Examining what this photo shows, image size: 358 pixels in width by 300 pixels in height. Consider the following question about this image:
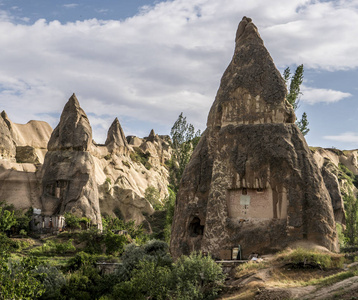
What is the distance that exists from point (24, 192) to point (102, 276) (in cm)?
2330

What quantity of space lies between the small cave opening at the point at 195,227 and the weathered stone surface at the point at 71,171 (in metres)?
19.9

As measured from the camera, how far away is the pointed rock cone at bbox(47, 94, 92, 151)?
4847cm

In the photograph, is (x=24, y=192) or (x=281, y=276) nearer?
(x=281, y=276)

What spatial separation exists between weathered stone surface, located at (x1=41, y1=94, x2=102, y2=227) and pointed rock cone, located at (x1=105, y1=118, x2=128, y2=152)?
694 inches

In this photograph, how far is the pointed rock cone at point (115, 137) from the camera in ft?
223

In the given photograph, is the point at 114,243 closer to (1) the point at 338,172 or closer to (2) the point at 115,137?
(1) the point at 338,172

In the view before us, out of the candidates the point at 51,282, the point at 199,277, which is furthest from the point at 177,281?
the point at 51,282

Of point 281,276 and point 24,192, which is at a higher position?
point 24,192

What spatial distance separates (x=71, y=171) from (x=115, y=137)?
22.1 metres

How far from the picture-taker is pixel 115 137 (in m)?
68.8

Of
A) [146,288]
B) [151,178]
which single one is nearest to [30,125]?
[151,178]

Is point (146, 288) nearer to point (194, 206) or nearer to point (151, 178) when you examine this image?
point (194, 206)

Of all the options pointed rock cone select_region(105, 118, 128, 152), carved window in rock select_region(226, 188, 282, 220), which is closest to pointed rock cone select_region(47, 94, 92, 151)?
pointed rock cone select_region(105, 118, 128, 152)

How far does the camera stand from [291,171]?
83.1ft
